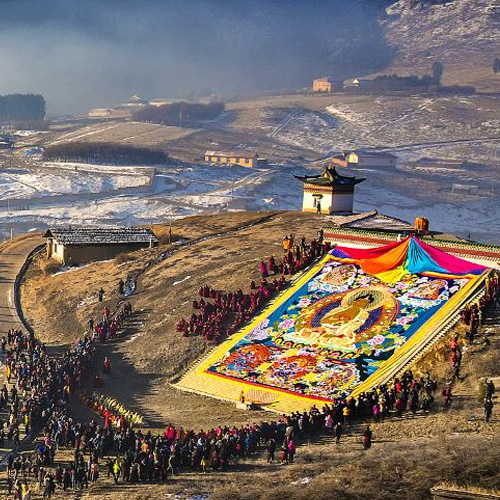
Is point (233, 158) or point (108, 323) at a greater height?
point (233, 158)

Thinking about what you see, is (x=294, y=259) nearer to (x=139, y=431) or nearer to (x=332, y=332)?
(x=332, y=332)

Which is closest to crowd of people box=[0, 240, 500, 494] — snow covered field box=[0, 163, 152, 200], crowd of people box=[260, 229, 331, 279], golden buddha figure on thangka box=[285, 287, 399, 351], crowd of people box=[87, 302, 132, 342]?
golden buddha figure on thangka box=[285, 287, 399, 351]

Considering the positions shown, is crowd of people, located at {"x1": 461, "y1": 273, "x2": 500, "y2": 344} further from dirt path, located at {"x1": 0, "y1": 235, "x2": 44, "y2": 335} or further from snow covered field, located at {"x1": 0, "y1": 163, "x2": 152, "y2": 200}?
snow covered field, located at {"x1": 0, "y1": 163, "x2": 152, "y2": 200}

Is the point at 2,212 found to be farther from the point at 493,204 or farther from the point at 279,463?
the point at 279,463

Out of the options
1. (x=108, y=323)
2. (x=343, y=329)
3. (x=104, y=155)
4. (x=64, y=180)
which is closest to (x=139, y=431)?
(x=343, y=329)

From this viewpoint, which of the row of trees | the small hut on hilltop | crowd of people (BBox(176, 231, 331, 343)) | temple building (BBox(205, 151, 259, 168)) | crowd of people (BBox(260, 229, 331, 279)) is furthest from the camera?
A: temple building (BBox(205, 151, 259, 168))

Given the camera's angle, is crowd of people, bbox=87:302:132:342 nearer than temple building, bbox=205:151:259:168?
Yes

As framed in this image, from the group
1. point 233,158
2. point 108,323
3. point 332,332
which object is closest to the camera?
point 332,332
